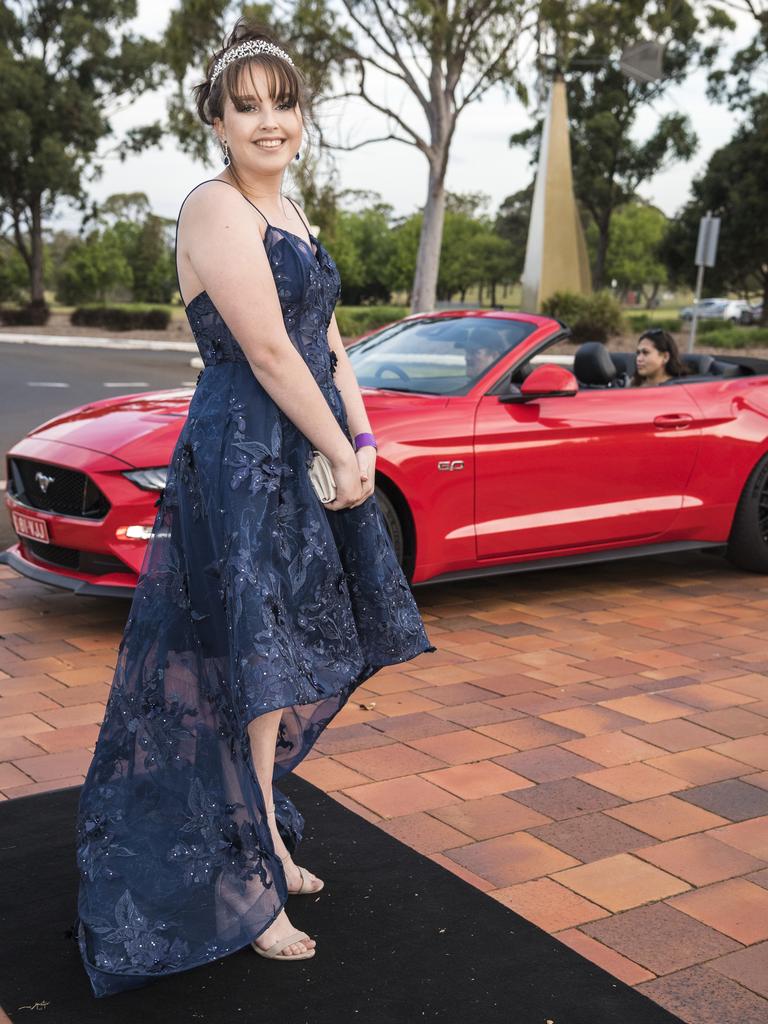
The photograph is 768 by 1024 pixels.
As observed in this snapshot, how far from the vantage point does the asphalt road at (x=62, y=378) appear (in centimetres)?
1290

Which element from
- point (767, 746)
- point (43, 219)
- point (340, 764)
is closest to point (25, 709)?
point (340, 764)

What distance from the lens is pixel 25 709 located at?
435cm

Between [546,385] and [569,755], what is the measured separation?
2.15 metres

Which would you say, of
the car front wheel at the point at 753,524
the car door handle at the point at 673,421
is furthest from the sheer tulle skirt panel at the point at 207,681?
the car front wheel at the point at 753,524

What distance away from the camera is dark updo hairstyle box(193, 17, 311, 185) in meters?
2.51

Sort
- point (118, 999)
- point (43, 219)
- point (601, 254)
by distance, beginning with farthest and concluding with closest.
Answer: point (601, 254), point (43, 219), point (118, 999)

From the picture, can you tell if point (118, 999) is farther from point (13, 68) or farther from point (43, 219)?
point (43, 219)

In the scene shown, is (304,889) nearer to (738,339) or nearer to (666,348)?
(666,348)

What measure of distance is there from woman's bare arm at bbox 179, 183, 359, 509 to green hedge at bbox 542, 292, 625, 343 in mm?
25729

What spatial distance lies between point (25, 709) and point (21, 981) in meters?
1.85

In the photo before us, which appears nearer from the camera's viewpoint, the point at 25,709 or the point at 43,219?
the point at 25,709

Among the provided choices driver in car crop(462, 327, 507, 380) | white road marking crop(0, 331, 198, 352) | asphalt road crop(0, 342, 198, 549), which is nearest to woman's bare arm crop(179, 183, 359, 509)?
driver in car crop(462, 327, 507, 380)

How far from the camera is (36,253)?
42344 millimetres

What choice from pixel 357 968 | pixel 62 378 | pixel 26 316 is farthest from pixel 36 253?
pixel 357 968
